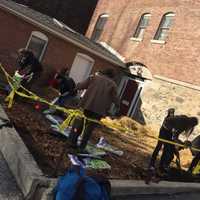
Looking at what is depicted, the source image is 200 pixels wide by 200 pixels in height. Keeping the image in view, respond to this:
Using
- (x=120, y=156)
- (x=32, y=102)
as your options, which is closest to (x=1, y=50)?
(x=32, y=102)

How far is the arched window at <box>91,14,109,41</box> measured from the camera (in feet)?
88.1

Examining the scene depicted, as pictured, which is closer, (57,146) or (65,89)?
(57,146)

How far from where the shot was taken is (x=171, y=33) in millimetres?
19297

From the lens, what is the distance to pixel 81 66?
71.7 feet

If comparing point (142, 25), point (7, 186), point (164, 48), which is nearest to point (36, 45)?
point (142, 25)

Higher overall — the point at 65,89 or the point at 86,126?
the point at 65,89

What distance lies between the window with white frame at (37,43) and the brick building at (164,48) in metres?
→ 5.02

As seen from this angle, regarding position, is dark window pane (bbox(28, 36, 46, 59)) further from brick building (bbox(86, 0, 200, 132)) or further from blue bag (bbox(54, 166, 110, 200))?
blue bag (bbox(54, 166, 110, 200))

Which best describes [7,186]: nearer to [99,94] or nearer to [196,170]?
[99,94]

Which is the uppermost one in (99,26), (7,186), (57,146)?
(99,26)

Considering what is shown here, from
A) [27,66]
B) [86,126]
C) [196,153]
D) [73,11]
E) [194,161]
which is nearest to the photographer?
[86,126]

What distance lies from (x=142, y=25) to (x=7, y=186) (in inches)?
691

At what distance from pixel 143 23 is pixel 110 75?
47.6ft

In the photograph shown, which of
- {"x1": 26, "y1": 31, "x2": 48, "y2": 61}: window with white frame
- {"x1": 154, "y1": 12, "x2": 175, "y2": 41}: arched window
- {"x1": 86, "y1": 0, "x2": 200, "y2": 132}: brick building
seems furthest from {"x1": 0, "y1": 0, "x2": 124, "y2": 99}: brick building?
{"x1": 154, "y1": 12, "x2": 175, "y2": 41}: arched window
